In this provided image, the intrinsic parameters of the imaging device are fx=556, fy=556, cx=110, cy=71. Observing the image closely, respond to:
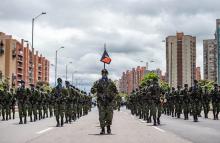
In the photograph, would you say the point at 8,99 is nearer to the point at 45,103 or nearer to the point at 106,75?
the point at 45,103

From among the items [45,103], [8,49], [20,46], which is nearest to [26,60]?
[20,46]

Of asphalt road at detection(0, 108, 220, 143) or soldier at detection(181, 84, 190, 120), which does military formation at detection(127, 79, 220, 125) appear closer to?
soldier at detection(181, 84, 190, 120)

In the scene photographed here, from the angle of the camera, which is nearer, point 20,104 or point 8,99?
point 20,104

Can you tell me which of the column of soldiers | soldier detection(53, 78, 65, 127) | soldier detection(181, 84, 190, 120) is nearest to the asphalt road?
soldier detection(53, 78, 65, 127)

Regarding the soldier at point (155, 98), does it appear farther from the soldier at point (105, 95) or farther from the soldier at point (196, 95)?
the soldier at point (105, 95)

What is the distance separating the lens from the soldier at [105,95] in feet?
57.2

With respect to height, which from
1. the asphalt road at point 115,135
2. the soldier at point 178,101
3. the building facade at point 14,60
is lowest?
the asphalt road at point 115,135

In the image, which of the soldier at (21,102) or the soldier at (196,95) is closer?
the soldier at (21,102)

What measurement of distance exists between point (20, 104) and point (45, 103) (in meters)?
7.66

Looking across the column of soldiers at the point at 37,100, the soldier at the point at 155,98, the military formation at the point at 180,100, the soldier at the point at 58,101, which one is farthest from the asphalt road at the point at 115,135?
the military formation at the point at 180,100

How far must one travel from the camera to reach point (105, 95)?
57.5ft

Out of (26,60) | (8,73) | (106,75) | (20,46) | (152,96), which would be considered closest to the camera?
(106,75)

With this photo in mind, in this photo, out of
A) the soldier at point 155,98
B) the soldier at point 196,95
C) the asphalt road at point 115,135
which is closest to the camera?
the asphalt road at point 115,135

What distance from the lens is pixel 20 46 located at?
152 m
